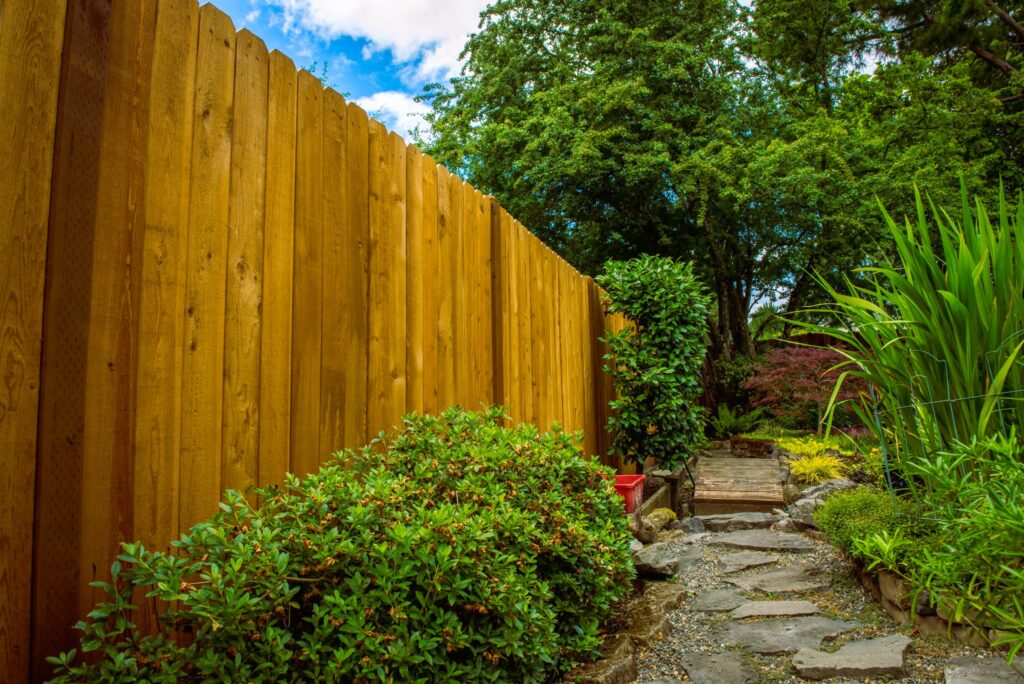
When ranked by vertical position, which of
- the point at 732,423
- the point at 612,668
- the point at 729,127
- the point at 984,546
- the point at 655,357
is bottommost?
the point at 612,668

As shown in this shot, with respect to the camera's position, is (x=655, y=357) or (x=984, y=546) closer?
(x=984, y=546)

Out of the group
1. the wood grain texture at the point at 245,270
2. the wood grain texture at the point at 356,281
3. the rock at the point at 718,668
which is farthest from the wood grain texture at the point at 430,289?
the rock at the point at 718,668

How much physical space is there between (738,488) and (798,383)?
3112 mm

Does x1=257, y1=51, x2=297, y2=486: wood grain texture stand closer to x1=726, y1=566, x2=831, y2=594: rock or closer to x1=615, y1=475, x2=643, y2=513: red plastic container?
x1=726, y1=566, x2=831, y2=594: rock

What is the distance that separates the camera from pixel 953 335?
279cm

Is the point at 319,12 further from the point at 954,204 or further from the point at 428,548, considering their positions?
the point at 954,204

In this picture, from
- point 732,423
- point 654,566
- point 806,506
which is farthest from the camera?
point 732,423

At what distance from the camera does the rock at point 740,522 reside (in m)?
5.51

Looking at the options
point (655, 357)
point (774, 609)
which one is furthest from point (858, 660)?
point (655, 357)

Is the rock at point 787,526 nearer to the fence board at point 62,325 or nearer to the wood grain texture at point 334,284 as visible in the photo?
the wood grain texture at point 334,284

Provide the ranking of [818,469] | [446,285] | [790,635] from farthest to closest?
[818,469] → [446,285] → [790,635]

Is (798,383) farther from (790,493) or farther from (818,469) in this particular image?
(790,493)

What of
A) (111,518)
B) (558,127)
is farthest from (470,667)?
(558,127)

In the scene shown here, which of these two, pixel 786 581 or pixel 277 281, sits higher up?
pixel 277 281
